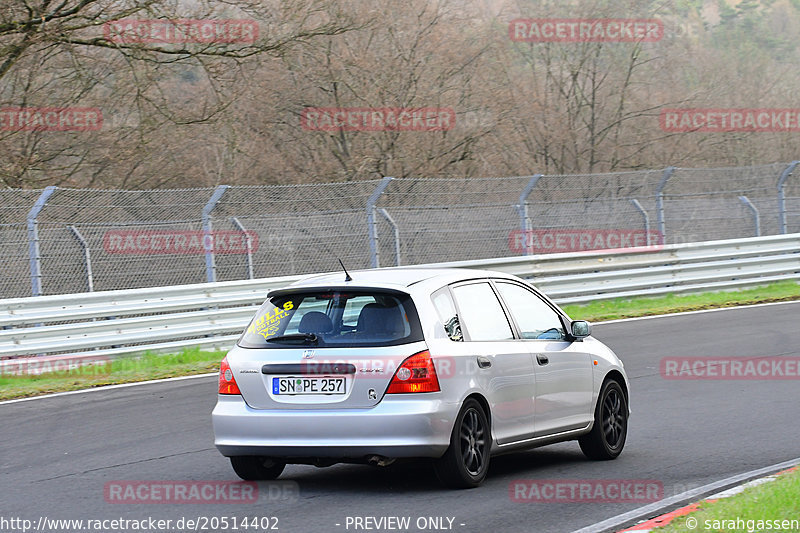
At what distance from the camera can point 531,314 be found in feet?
27.2

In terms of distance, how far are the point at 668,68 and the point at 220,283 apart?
87.9ft

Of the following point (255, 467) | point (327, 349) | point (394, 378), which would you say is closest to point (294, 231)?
point (255, 467)

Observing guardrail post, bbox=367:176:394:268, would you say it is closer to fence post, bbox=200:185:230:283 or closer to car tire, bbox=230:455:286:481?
fence post, bbox=200:185:230:283

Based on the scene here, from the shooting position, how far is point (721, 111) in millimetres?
36938

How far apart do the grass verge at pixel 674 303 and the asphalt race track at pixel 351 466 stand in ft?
19.4

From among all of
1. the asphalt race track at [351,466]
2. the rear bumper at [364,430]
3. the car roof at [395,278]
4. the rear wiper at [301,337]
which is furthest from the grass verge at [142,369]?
the rear bumper at [364,430]

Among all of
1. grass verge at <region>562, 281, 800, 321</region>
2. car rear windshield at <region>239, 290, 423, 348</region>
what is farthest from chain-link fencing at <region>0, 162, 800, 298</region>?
car rear windshield at <region>239, 290, 423, 348</region>

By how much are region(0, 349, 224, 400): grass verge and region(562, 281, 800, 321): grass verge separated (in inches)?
271

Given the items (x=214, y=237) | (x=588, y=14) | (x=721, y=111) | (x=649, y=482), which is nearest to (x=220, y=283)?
(x=214, y=237)

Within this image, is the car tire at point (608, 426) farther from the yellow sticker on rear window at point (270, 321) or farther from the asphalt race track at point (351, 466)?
the yellow sticker on rear window at point (270, 321)

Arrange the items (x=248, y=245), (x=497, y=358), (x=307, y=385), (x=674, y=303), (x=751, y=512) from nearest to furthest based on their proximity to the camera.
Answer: (x=751, y=512)
(x=307, y=385)
(x=497, y=358)
(x=248, y=245)
(x=674, y=303)

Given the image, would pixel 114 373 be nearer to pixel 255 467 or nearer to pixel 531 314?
pixel 255 467

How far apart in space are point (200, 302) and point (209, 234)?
0.97 m

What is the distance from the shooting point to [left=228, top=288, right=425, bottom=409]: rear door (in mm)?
7027
